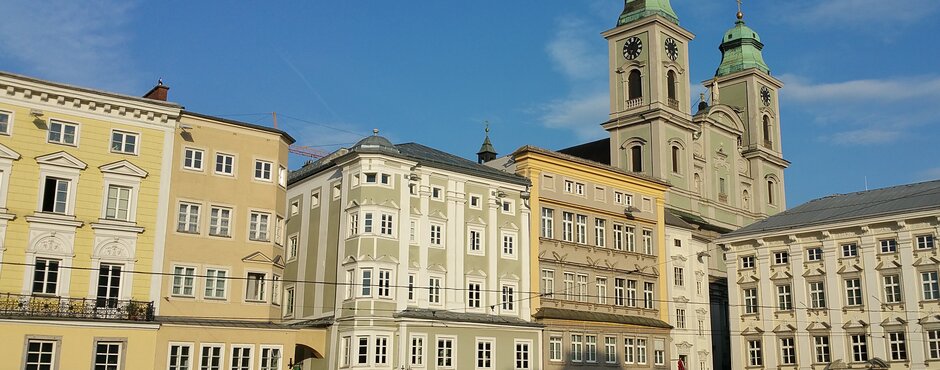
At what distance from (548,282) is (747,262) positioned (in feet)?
56.0

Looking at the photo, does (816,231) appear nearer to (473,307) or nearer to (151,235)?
(473,307)

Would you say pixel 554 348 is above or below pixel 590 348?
below

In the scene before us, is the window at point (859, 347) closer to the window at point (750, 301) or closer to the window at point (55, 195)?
the window at point (750, 301)

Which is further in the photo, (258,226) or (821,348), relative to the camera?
(821,348)

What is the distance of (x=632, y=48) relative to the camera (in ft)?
300

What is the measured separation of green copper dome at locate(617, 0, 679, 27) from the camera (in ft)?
300

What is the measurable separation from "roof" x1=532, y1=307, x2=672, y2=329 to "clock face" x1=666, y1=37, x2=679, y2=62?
1300 inches

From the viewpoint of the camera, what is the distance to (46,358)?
4253cm

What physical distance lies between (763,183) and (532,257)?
4539 cm

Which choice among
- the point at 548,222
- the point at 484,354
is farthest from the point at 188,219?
the point at 548,222

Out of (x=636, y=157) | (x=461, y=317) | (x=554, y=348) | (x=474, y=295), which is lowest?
(x=554, y=348)

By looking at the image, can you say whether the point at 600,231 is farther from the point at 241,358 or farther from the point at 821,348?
the point at 241,358

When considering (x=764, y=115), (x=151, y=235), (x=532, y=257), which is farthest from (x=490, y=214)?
(x=764, y=115)

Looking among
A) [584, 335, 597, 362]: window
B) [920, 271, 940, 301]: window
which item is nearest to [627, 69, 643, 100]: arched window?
[584, 335, 597, 362]: window
